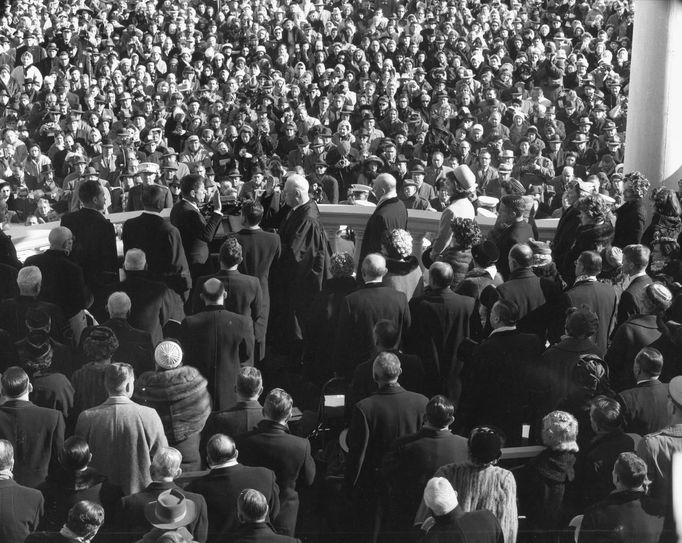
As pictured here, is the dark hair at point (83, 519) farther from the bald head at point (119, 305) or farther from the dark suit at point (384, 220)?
the dark suit at point (384, 220)

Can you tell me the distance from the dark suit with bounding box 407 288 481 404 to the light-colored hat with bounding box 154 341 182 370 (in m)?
1.83

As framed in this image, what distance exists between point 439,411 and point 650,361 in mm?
1459

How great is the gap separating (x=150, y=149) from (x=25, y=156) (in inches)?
90.1

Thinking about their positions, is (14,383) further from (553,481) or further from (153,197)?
(553,481)

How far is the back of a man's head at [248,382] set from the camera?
7.27 metres

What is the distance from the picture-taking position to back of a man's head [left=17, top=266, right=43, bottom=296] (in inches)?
336

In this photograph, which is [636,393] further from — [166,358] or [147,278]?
[147,278]

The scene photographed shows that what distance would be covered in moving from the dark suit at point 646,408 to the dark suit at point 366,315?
1.82 metres

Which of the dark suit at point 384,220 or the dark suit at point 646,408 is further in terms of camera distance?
the dark suit at point 384,220

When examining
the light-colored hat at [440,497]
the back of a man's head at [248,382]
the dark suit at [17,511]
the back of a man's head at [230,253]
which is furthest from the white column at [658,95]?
the dark suit at [17,511]

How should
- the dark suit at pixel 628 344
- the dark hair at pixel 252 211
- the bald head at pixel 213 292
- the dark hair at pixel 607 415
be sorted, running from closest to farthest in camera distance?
1. the dark hair at pixel 607 415
2. the dark suit at pixel 628 344
3. the bald head at pixel 213 292
4. the dark hair at pixel 252 211

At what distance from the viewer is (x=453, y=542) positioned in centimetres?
605

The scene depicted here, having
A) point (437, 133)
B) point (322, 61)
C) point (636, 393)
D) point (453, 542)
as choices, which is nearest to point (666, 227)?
point (636, 393)

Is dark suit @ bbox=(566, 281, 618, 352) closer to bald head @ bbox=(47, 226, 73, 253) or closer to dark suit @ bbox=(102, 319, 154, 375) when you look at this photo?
dark suit @ bbox=(102, 319, 154, 375)
